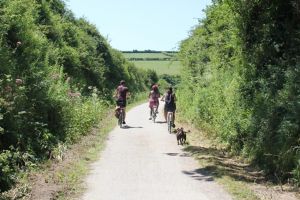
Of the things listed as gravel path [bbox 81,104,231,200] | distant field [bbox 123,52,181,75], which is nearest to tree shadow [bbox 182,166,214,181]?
gravel path [bbox 81,104,231,200]

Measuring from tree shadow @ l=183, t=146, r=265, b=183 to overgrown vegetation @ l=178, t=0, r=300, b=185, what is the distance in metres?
0.35

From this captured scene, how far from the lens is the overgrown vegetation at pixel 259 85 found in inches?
430

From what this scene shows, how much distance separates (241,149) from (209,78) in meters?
8.51

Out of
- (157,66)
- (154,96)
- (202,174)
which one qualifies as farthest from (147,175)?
(157,66)

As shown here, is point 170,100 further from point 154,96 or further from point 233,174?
point 233,174

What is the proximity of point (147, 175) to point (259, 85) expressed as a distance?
15.9ft

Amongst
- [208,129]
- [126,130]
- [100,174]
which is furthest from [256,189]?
[126,130]

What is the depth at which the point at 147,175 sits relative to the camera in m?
11.3

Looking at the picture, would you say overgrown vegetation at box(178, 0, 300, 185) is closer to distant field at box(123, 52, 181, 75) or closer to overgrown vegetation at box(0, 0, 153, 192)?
overgrown vegetation at box(0, 0, 153, 192)

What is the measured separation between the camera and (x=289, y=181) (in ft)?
33.3

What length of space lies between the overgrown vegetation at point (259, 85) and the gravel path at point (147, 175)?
1.66m

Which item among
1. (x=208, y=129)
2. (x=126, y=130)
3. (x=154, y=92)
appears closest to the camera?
(x=208, y=129)

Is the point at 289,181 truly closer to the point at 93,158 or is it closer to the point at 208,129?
the point at 93,158

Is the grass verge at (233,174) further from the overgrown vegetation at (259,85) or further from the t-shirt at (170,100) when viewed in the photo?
the t-shirt at (170,100)
